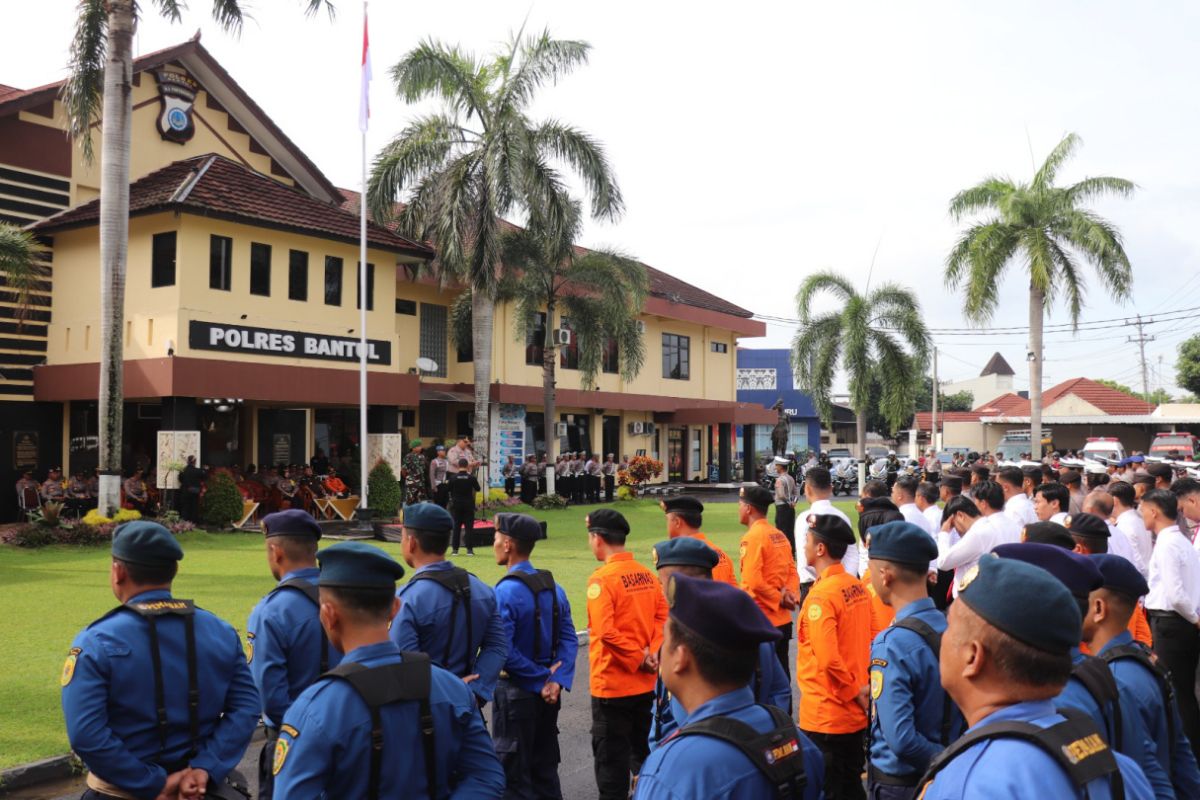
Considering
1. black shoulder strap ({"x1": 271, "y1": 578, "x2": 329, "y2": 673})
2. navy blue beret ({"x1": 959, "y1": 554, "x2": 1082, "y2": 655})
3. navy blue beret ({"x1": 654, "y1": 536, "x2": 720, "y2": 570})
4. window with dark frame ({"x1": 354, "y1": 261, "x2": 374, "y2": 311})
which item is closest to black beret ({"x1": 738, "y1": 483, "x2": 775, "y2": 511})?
navy blue beret ({"x1": 654, "y1": 536, "x2": 720, "y2": 570})

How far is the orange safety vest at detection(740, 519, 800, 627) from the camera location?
6746 millimetres

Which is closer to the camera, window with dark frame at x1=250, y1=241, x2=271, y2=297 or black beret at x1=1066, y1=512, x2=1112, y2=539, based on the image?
black beret at x1=1066, y1=512, x2=1112, y2=539

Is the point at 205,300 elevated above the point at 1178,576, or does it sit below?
above

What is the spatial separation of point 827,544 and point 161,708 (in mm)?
3322

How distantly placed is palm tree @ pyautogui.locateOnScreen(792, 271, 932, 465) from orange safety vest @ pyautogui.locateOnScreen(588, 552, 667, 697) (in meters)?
22.2

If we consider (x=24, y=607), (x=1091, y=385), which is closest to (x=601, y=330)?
(x=24, y=607)

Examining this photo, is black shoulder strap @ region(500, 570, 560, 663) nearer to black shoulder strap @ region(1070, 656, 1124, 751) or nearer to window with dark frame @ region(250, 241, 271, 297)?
black shoulder strap @ region(1070, 656, 1124, 751)

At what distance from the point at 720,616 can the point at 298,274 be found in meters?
21.8

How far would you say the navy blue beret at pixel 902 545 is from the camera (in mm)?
4086

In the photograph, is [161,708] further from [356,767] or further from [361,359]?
[361,359]

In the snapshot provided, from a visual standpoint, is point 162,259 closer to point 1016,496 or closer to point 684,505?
point 684,505

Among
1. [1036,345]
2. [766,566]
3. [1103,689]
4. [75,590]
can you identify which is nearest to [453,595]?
[1103,689]

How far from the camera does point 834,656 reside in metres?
4.69

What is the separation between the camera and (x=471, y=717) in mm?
3055
